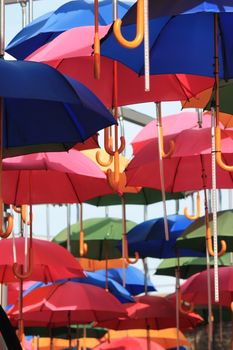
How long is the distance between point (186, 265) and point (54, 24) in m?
5.61

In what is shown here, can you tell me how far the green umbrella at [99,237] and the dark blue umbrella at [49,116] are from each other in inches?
227

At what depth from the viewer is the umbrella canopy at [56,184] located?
7.84 metres

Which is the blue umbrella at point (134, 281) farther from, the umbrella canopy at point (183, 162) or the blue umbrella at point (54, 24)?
the blue umbrella at point (54, 24)

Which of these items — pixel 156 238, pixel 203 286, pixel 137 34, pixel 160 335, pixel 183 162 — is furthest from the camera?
pixel 160 335

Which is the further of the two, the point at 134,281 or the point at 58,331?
the point at 58,331

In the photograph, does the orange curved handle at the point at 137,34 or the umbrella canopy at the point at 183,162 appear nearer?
the orange curved handle at the point at 137,34

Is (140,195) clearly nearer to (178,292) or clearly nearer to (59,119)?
(178,292)

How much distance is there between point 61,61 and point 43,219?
34.0ft

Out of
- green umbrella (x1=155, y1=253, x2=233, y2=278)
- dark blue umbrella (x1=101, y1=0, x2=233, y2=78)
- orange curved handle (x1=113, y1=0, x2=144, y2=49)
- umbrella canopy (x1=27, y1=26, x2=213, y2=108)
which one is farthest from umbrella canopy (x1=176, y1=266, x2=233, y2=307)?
orange curved handle (x1=113, y1=0, x2=144, y2=49)

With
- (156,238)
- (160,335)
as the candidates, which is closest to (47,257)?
(156,238)

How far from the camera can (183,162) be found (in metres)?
8.64

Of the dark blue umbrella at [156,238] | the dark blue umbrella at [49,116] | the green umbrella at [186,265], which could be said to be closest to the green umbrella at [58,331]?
the green umbrella at [186,265]

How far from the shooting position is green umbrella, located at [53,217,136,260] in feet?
39.7

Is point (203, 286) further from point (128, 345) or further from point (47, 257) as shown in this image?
point (128, 345)
